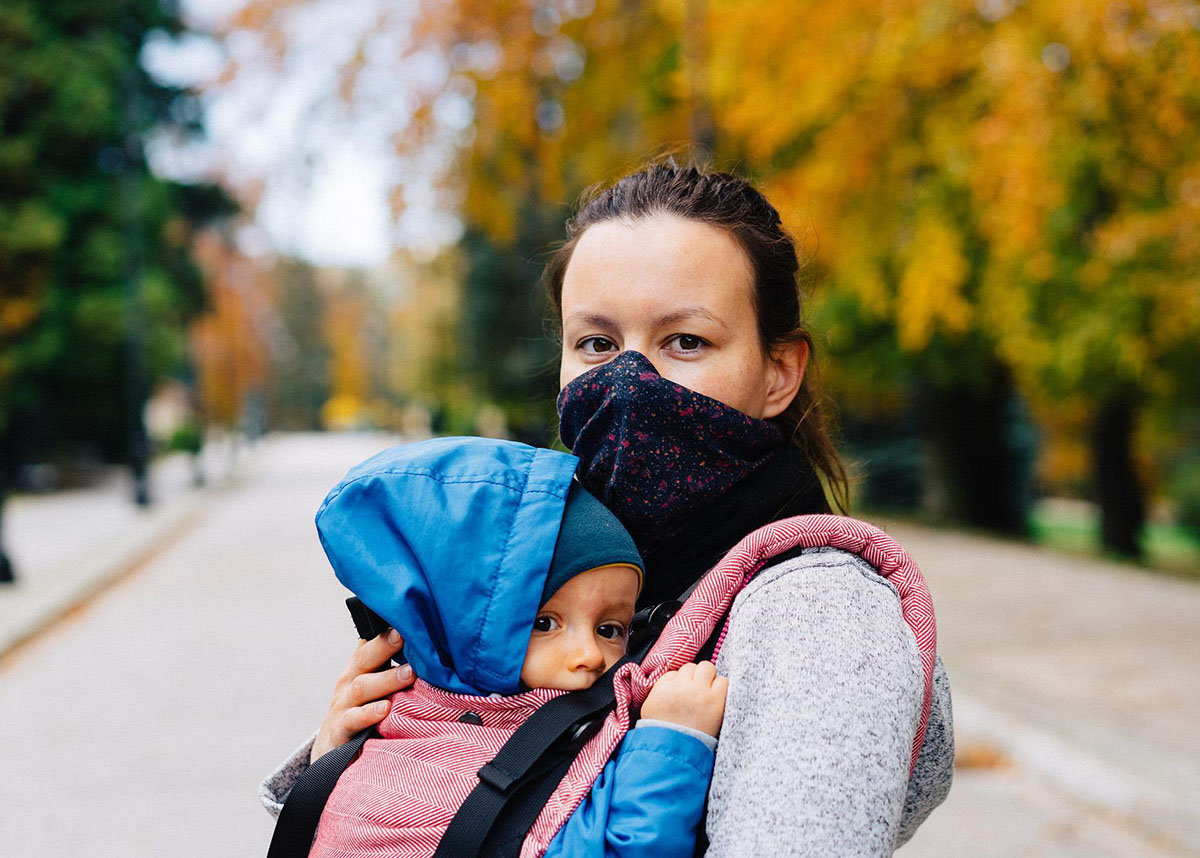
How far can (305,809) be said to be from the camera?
5.14ft

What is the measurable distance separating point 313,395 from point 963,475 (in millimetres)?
83430

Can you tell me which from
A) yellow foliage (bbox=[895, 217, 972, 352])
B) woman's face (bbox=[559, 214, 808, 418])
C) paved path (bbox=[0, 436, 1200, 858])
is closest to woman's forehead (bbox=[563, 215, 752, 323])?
woman's face (bbox=[559, 214, 808, 418])

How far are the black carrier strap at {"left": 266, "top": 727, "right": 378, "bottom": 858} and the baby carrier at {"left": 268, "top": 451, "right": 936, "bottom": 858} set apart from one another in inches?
1.4

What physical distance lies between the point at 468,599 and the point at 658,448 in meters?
0.36

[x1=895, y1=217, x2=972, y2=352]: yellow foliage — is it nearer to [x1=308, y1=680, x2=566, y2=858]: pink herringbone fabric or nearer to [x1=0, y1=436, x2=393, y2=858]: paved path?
[x1=0, y1=436, x2=393, y2=858]: paved path

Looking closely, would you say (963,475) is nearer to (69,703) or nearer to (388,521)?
(69,703)

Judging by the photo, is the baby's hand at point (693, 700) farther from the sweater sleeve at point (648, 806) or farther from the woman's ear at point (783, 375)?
the woman's ear at point (783, 375)

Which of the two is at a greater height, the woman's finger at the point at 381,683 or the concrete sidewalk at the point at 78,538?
the woman's finger at the point at 381,683

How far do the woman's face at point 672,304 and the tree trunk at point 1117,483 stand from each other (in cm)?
1827

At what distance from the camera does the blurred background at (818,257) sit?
6.75m

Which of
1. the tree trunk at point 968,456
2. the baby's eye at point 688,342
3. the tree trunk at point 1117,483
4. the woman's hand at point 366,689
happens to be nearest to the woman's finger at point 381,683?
the woman's hand at point 366,689

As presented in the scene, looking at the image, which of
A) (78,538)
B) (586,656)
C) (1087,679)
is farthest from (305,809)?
(78,538)

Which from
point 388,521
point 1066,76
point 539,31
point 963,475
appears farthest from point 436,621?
point 963,475

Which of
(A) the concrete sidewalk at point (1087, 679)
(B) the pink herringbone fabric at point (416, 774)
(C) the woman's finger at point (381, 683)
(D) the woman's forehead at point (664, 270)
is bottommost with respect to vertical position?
(A) the concrete sidewalk at point (1087, 679)
